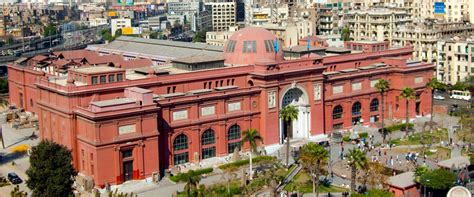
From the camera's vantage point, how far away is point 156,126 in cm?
7031

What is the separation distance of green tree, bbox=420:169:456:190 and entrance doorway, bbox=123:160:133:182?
28.1 m

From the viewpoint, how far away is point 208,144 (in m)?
76.9

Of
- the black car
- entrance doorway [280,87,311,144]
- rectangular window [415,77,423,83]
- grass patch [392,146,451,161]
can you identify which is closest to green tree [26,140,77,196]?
the black car

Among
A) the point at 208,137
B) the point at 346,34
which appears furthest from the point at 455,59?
the point at 208,137

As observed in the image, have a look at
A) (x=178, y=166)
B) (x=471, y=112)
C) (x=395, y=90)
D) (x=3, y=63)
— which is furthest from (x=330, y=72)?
(x=3, y=63)

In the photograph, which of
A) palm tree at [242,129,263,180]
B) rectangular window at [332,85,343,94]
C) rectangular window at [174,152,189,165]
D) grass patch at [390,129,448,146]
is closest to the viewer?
palm tree at [242,129,263,180]

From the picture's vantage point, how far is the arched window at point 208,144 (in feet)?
251

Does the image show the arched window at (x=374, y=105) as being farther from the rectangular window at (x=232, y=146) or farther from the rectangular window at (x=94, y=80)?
the rectangular window at (x=94, y=80)

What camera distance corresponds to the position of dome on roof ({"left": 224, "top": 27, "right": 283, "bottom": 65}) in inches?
3295

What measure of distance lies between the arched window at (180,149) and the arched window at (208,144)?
7.06ft

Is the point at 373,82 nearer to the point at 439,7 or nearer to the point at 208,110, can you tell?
the point at 208,110

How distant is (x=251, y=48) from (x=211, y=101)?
35.4ft

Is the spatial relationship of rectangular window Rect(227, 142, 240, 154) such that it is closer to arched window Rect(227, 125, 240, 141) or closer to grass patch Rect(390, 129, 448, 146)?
arched window Rect(227, 125, 240, 141)

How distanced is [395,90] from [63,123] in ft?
151
